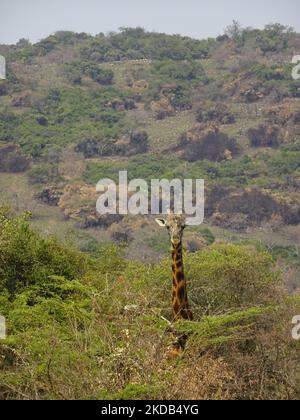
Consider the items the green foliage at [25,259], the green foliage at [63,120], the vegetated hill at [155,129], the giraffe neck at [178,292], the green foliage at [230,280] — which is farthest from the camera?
the green foliage at [63,120]

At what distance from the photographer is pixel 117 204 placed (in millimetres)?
46438

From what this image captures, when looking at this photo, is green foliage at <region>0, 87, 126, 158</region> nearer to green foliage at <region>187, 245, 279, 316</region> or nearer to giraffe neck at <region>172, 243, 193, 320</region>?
green foliage at <region>187, 245, 279, 316</region>

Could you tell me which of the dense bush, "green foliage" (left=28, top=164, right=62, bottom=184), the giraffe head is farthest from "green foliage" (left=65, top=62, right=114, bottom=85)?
the giraffe head

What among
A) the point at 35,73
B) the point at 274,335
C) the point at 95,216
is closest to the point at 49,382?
the point at 274,335

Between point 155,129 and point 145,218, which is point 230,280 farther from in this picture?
point 155,129

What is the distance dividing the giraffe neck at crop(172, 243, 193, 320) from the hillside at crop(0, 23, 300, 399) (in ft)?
1.67

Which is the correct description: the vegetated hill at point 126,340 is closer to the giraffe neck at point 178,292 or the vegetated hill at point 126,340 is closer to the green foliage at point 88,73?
the giraffe neck at point 178,292

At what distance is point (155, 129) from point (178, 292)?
51770mm

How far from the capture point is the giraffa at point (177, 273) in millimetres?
11492

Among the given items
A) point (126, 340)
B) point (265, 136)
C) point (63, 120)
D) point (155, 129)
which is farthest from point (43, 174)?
point (126, 340)

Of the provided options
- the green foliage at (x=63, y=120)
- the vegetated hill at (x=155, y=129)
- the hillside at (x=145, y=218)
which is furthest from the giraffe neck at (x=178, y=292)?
the green foliage at (x=63, y=120)

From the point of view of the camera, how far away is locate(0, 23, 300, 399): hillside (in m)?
10.1

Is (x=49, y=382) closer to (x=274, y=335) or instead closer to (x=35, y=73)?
(x=274, y=335)

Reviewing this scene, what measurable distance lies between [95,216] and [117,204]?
174cm
